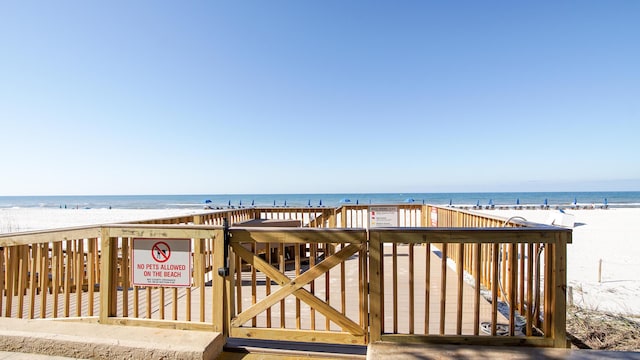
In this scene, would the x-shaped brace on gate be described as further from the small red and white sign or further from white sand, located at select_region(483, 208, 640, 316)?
white sand, located at select_region(483, 208, 640, 316)

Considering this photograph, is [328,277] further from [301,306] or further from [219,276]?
[301,306]

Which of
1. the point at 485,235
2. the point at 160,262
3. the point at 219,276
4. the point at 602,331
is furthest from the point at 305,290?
the point at 602,331

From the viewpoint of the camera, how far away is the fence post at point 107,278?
3.13 meters

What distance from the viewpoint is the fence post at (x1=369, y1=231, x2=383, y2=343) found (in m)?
2.77

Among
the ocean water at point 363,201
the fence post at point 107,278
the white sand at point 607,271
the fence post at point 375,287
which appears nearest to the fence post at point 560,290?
the fence post at point 375,287

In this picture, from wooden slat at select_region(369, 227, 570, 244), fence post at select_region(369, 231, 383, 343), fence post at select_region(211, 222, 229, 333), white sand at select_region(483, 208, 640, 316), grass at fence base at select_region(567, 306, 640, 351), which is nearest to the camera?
wooden slat at select_region(369, 227, 570, 244)

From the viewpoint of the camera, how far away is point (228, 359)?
282 centimetres

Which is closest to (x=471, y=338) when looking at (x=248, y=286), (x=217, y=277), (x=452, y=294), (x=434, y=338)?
(x=434, y=338)

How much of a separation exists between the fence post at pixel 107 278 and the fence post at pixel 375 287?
2486mm

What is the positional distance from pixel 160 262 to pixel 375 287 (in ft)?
6.54

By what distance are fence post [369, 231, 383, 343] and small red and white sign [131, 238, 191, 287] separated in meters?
1.66

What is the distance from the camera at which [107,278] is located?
A: 10.3ft

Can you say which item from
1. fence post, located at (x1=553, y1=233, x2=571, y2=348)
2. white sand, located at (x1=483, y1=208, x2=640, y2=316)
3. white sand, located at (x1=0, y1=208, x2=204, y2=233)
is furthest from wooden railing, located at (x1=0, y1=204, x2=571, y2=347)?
white sand, located at (x1=0, y1=208, x2=204, y2=233)

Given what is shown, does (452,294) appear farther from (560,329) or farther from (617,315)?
(617,315)
